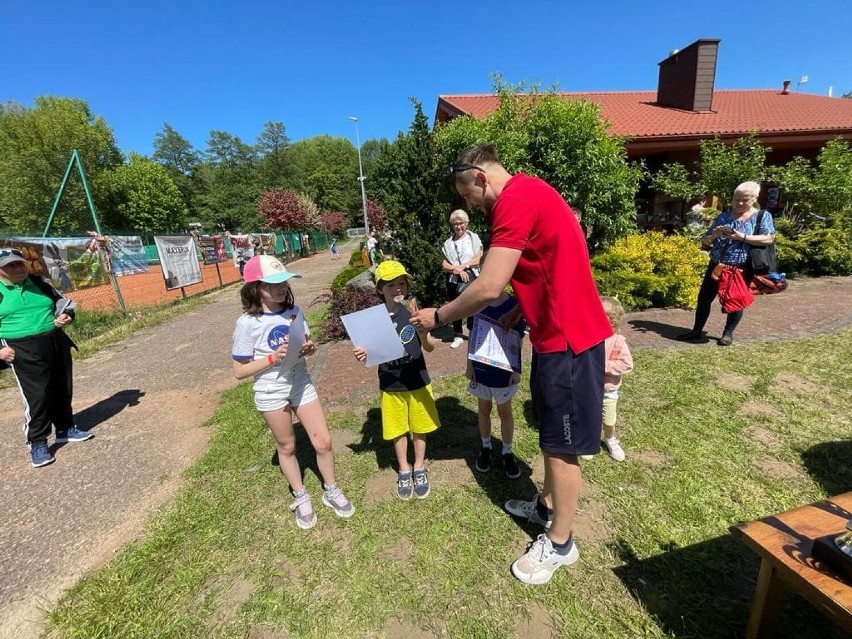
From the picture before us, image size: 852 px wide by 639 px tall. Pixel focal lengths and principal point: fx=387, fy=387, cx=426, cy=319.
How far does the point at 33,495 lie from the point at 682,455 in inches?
215

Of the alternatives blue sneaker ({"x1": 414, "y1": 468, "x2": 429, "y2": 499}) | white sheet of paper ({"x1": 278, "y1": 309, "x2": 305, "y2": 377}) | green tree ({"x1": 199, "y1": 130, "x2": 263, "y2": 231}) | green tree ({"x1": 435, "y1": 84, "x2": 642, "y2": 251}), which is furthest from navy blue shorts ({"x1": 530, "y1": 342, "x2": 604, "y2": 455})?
green tree ({"x1": 199, "y1": 130, "x2": 263, "y2": 231})

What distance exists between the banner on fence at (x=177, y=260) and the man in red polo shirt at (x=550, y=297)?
11867mm

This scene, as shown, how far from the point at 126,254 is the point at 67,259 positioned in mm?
1837

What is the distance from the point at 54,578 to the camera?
2482mm

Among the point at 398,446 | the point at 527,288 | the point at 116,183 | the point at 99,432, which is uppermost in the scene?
the point at 116,183

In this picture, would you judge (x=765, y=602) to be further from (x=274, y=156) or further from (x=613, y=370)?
(x=274, y=156)

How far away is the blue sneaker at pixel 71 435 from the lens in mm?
4098

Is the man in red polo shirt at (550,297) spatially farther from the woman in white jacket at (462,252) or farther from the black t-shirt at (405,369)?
the woman in white jacket at (462,252)

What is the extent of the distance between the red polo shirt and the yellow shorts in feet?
3.75

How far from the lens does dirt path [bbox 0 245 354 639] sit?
2.55 m

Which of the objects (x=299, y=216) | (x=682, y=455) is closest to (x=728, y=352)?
(x=682, y=455)

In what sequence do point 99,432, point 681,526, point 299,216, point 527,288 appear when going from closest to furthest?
point 527,288 → point 681,526 → point 99,432 → point 299,216

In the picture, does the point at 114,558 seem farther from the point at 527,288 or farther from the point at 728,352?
the point at 728,352

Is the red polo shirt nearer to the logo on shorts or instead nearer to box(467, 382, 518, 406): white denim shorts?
box(467, 382, 518, 406): white denim shorts
